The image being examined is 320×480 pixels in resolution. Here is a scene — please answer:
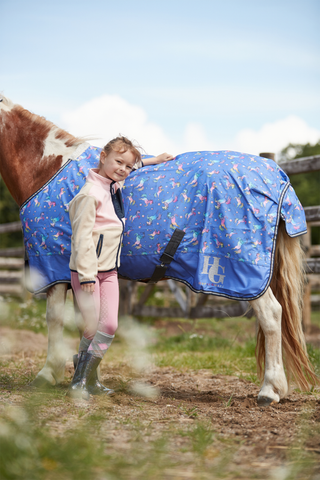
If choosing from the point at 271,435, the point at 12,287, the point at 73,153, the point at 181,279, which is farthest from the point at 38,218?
the point at 12,287

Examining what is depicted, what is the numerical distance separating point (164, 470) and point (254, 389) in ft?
6.00

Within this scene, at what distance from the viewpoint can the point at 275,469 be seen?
1.53 meters

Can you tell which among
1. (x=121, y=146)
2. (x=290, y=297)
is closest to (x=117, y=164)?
(x=121, y=146)

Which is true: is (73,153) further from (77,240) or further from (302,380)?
(302,380)

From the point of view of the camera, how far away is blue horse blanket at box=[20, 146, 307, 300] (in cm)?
268

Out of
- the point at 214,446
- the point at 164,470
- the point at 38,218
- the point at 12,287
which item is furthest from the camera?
the point at 12,287

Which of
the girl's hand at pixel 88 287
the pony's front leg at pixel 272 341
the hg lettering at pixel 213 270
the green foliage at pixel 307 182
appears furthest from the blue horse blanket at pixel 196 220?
the green foliage at pixel 307 182

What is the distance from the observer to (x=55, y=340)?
10.0 feet

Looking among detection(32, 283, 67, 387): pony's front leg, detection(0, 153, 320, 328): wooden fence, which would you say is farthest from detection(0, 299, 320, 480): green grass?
detection(0, 153, 320, 328): wooden fence

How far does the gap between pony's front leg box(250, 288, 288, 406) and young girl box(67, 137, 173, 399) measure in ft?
2.90

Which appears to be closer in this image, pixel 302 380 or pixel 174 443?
pixel 174 443

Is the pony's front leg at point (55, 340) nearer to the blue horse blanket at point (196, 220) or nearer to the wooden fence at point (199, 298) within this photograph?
the blue horse blanket at point (196, 220)

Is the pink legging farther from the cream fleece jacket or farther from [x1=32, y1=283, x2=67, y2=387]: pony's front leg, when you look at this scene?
[x1=32, y1=283, x2=67, y2=387]: pony's front leg

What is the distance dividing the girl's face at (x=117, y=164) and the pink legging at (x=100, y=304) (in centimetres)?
58
